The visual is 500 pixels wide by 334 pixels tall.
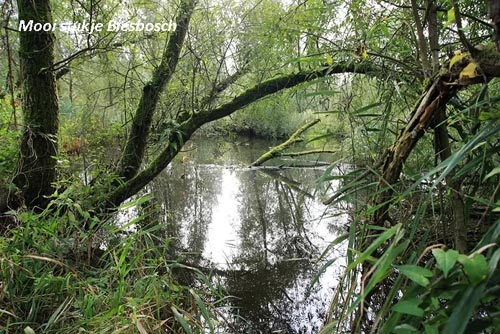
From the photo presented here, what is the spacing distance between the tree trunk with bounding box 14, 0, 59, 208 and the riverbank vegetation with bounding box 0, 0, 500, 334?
0.01m

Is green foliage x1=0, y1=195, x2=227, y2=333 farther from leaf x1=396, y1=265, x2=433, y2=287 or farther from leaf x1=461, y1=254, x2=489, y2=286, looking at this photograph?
leaf x1=461, y1=254, x2=489, y2=286

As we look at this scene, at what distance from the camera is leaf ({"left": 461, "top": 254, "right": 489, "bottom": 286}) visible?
50 cm

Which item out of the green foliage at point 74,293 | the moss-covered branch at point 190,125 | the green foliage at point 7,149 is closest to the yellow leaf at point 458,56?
the green foliage at point 74,293

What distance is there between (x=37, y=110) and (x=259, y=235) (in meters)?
2.69

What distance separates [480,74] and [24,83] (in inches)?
123

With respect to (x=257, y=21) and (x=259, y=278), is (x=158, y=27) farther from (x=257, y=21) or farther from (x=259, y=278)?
(x=259, y=278)

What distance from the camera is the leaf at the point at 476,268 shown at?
19.5 inches

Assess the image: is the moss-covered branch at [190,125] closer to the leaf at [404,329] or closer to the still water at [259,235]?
the still water at [259,235]

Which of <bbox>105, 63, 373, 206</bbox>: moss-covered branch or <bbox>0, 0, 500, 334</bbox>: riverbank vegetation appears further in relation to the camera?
<bbox>105, 63, 373, 206</bbox>: moss-covered branch

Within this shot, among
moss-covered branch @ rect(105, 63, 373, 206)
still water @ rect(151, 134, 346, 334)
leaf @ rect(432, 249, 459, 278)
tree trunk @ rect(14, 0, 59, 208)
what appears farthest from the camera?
moss-covered branch @ rect(105, 63, 373, 206)

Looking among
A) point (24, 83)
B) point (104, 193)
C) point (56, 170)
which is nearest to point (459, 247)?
point (104, 193)

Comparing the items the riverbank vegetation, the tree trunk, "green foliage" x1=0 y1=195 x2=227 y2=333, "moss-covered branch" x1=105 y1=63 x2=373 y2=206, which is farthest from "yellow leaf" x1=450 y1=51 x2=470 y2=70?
the tree trunk

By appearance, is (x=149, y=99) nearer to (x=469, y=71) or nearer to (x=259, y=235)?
(x=259, y=235)

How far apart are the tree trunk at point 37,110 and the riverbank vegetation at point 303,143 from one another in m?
0.01
